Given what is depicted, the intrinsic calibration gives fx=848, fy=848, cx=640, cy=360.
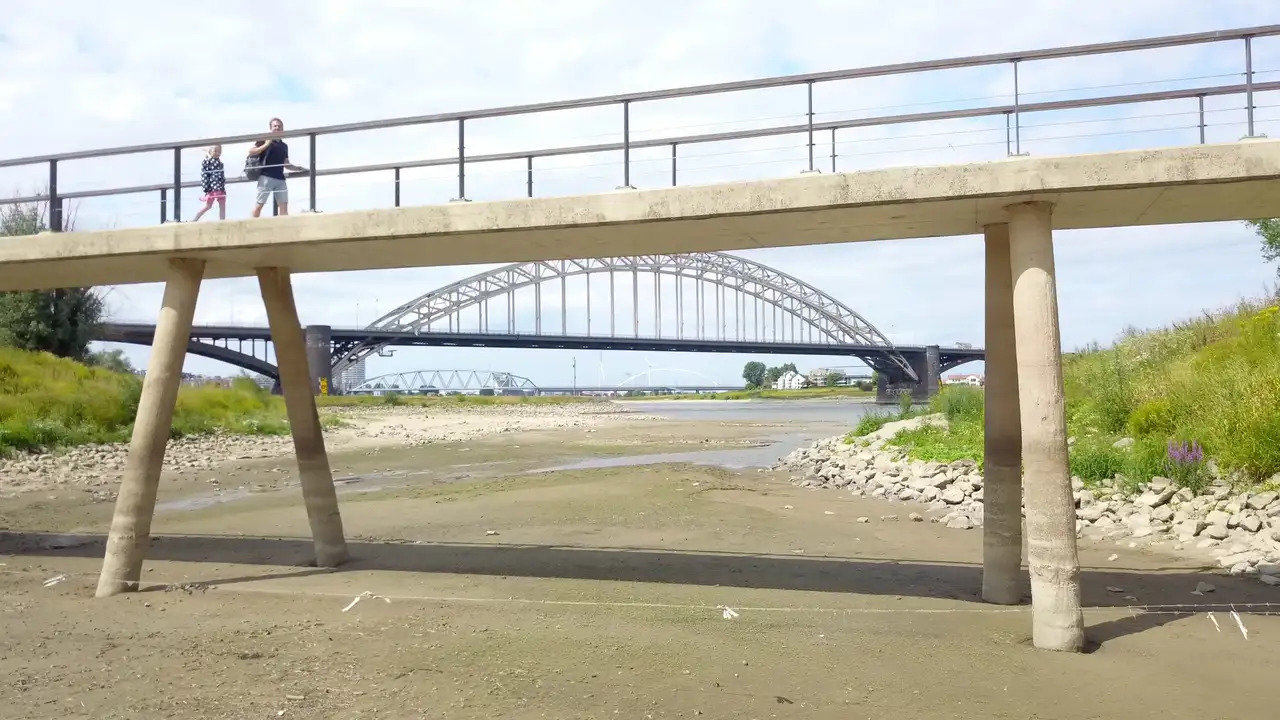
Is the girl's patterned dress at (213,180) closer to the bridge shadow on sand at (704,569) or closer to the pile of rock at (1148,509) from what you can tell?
the bridge shadow on sand at (704,569)

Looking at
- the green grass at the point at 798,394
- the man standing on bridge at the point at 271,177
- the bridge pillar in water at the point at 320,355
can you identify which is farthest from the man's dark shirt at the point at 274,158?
the green grass at the point at 798,394

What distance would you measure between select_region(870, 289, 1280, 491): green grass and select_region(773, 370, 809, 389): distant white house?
133m

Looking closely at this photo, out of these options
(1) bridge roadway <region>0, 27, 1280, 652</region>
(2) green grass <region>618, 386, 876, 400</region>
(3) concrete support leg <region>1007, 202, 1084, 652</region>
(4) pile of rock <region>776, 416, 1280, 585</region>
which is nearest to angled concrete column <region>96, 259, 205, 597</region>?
(1) bridge roadway <region>0, 27, 1280, 652</region>

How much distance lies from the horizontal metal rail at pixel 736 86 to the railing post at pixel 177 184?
0.11m

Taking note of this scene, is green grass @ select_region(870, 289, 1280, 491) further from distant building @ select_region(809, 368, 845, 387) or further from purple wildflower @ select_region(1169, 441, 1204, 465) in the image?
distant building @ select_region(809, 368, 845, 387)

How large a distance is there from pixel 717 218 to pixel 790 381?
152972 millimetres

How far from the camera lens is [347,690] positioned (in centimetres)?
644

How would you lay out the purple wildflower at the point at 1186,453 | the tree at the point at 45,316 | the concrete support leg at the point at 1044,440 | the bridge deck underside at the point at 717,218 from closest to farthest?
1. the bridge deck underside at the point at 717,218
2. the concrete support leg at the point at 1044,440
3. the purple wildflower at the point at 1186,453
4. the tree at the point at 45,316

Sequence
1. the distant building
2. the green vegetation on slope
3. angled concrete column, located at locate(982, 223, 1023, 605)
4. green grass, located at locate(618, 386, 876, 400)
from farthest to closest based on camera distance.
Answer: the distant building
green grass, located at locate(618, 386, 876, 400)
the green vegetation on slope
angled concrete column, located at locate(982, 223, 1023, 605)

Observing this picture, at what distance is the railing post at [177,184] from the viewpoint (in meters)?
10.4

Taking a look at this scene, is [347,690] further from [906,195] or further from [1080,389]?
[1080,389]

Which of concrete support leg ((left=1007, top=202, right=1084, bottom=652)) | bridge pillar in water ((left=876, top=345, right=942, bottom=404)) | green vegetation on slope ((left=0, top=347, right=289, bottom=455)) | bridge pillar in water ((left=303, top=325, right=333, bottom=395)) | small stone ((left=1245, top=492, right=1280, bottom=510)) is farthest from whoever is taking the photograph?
bridge pillar in water ((left=876, top=345, right=942, bottom=404))

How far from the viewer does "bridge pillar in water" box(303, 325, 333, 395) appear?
229 ft

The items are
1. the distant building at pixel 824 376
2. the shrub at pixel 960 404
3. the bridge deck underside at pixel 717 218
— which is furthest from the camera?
the distant building at pixel 824 376
